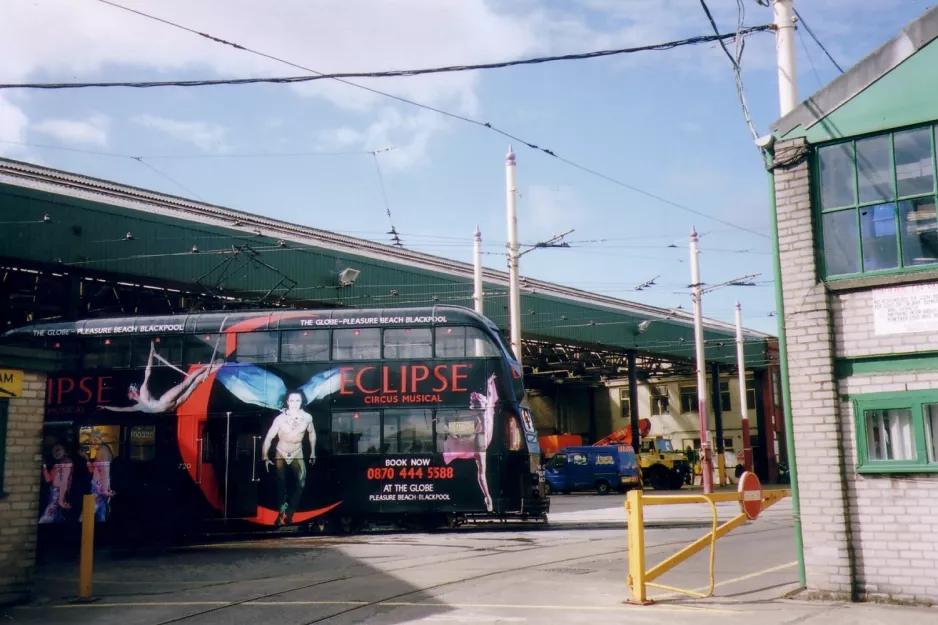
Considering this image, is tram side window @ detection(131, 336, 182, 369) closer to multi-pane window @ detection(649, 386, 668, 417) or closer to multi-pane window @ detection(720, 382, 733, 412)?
multi-pane window @ detection(720, 382, 733, 412)

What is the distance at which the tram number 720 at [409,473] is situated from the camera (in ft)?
58.0

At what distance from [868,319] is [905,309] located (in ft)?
1.32

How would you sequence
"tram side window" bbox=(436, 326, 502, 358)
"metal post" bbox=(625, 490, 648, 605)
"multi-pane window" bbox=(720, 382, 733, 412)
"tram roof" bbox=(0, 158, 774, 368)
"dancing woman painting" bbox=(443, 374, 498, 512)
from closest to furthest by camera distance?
"metal post" bbox=(625, 490, 648, 605) < "dancing woman painting" bbox=(443, 374, 498, 512) < "tram side window" bbox=(436, 326, 502, 358) < "tram roof" bbox=(0, 158, 774, 368) < "multi-pane window" bbox=(720, 382, 733, 412)

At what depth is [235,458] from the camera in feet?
58.3

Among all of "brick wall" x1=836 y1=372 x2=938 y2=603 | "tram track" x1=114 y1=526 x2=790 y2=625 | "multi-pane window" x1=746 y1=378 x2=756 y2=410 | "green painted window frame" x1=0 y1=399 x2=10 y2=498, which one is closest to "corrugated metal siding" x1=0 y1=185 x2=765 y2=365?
"tram track" x1=114 y1=526 x2=790 y2=625

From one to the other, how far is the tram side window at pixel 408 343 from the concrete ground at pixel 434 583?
3.71 metres

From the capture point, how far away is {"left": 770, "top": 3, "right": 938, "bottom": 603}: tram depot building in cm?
960

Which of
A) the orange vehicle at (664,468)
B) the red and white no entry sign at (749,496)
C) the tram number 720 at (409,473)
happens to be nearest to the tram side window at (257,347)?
the tram number 720 at (409,473)

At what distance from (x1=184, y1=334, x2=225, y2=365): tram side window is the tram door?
120 centimetres

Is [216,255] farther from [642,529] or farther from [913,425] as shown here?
[913,425]

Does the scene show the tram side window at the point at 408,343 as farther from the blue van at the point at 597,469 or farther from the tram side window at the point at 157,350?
the blue van at the point at 597,469

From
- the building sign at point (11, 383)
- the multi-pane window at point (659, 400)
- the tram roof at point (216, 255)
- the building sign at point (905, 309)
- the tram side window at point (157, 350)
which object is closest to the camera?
the building sign at point (905, 309)

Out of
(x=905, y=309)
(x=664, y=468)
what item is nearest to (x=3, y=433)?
(x=905, y=309)

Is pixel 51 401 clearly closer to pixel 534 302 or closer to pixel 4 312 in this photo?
pixel 4 312
